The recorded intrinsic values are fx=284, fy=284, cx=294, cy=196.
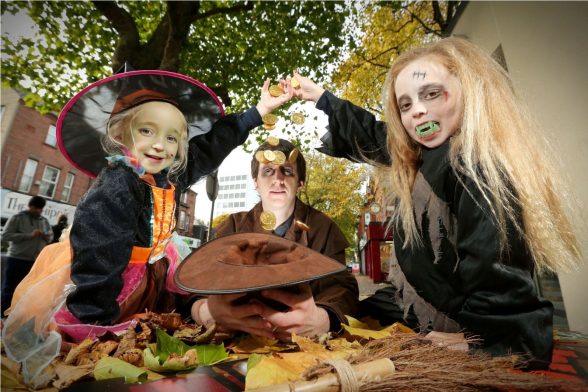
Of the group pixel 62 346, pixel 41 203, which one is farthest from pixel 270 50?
pixel 62 346

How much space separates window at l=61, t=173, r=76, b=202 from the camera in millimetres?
13945

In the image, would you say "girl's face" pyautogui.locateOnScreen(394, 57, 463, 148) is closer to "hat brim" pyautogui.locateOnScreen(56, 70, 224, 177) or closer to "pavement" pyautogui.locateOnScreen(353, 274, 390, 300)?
"hat brim" pyautogui.locateOnScreen(56, 70, 224, 177)

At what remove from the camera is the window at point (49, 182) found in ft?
42.3

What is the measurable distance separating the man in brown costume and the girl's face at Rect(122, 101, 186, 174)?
1.71ft

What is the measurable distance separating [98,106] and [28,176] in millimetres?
14807

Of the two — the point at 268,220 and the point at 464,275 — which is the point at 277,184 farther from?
the point at 464,275

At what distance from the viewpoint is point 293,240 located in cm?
171

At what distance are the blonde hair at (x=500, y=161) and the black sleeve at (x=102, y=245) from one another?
A: 4.32 feet

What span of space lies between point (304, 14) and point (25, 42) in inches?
183

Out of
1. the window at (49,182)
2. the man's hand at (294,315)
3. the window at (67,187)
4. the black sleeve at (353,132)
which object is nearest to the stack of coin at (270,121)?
the black sleeve at (353,132)

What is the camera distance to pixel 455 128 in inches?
54.3

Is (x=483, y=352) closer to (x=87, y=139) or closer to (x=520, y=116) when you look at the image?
(x=520, y=116)

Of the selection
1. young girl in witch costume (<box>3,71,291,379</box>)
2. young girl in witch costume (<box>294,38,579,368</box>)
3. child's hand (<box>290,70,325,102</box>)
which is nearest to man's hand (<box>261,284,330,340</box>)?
young girl in witch costume (<box>294,38,579,368</box>)

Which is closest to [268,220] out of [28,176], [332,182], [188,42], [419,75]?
[419,75]
